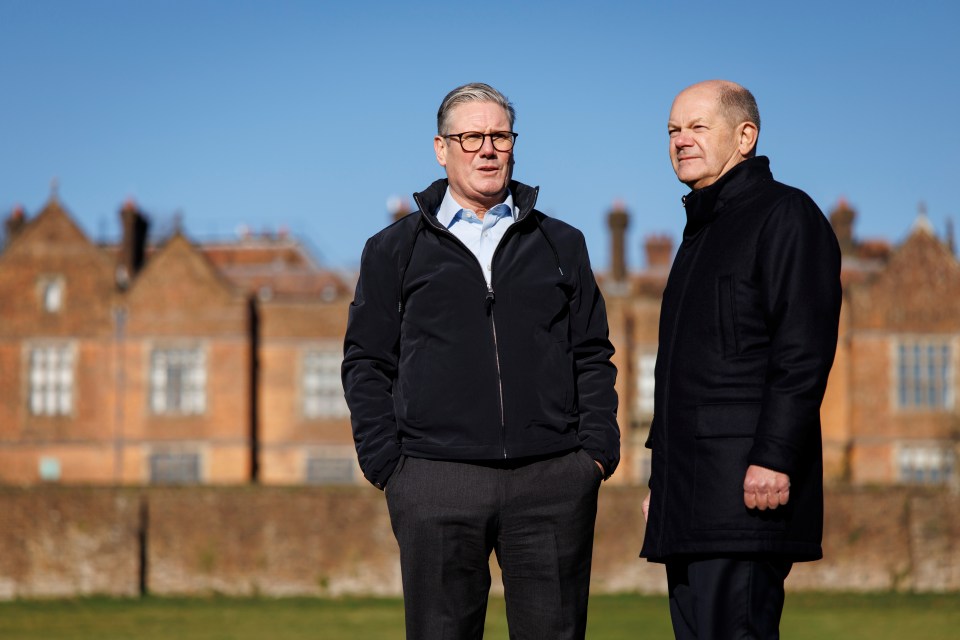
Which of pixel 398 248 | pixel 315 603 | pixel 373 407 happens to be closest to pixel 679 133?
pixel 398 248

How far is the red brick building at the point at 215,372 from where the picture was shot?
34688 mm

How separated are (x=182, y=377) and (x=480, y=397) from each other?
3093 centimetres

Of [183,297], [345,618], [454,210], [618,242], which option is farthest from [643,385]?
[454,210]

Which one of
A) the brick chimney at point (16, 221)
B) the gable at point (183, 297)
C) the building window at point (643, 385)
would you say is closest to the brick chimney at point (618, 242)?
the building window at point (643, 385)

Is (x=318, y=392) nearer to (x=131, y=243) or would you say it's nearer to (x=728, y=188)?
(x=131, y=243)

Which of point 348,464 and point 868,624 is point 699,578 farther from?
point 348,464

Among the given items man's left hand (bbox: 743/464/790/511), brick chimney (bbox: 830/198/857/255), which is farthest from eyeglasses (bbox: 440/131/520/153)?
brick chimney (bbox: 830/198/857/255)

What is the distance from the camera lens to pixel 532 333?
4.85 meters

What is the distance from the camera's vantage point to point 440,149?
506cm

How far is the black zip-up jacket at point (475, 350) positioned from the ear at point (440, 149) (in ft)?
0.41

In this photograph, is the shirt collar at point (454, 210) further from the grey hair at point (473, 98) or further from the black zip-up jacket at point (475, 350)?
the grey hair at point (473, 98)

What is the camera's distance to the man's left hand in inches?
171

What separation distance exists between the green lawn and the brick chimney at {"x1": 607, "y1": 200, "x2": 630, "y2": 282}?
50.8 feet

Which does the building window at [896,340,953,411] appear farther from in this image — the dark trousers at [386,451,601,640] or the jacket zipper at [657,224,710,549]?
the dark trousers at [386,451,601,640]
